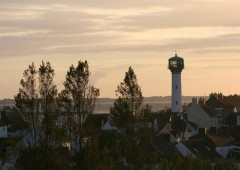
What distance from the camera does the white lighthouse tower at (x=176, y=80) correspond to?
438 ft

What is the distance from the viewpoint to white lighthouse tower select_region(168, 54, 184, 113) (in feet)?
438

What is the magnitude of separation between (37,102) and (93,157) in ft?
21.8

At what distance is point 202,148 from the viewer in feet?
257

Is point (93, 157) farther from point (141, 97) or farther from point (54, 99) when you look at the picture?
point (141, 97)

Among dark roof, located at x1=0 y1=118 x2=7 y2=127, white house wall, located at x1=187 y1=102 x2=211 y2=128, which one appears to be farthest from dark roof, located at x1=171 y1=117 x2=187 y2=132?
dark roof, located at x1=0 y1=118 x2=7 y2=127

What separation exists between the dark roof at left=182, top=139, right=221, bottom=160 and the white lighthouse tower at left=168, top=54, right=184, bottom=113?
51.6 m

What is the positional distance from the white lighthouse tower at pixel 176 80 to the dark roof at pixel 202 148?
5158cm

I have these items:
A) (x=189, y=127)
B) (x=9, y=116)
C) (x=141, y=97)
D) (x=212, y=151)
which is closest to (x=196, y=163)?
(x=141, y=97)

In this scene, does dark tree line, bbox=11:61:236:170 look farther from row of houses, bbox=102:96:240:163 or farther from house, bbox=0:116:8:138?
house, bbox=0:116:8:138

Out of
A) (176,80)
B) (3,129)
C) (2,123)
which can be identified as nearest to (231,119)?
(176,80)

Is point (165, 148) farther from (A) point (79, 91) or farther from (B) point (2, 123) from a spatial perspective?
(B) point (2, 123)

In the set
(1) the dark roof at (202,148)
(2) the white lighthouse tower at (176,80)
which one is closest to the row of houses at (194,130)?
(1) the dark roof at (202,148)

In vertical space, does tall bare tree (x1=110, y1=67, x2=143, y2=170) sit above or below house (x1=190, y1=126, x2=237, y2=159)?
above

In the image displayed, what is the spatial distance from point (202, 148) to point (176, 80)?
57.7m
